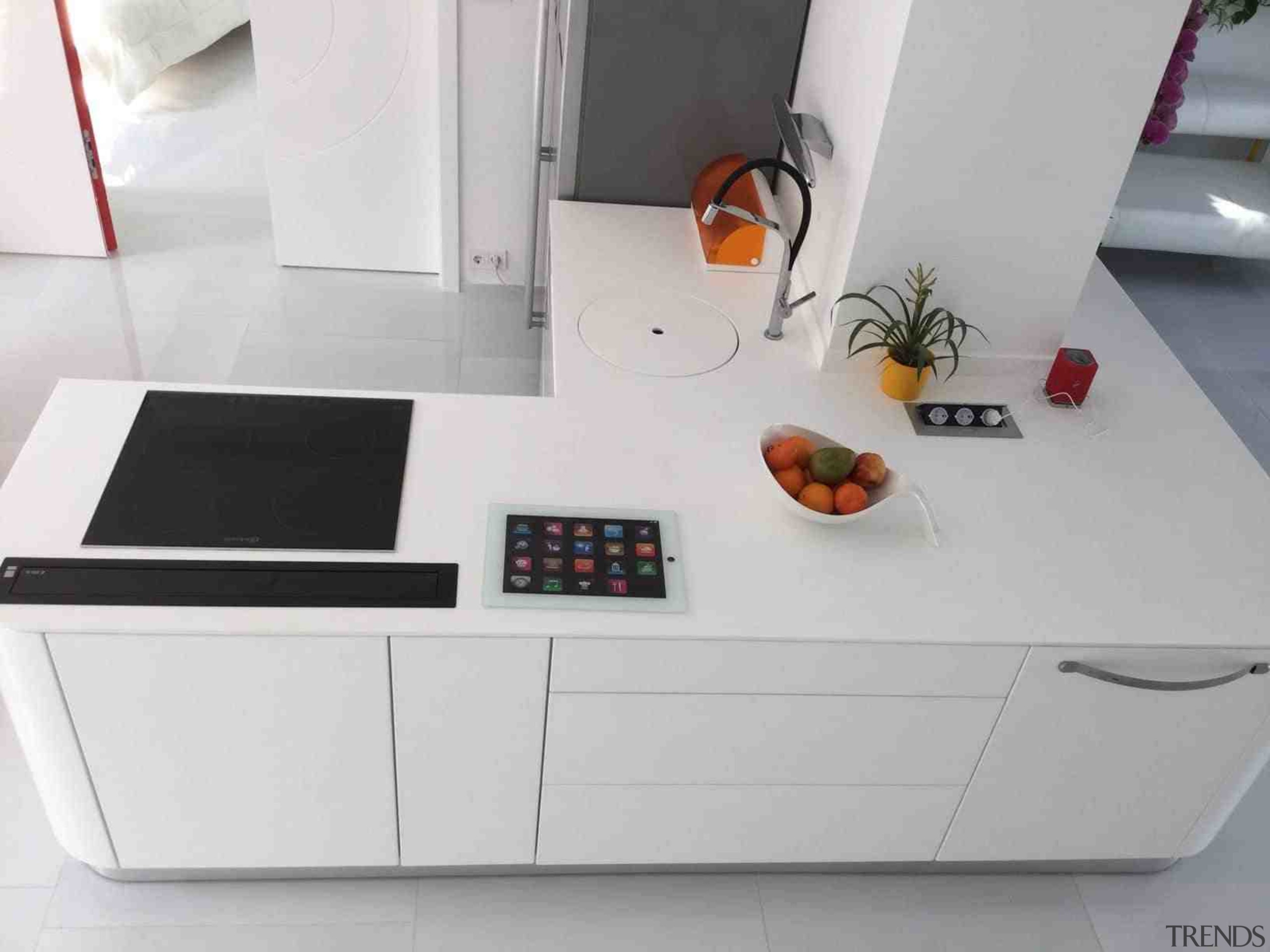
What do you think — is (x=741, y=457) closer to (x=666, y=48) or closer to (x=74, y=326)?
(x=666, y=48)

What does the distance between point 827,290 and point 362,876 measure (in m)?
1.45

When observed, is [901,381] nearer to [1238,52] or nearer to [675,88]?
[675,88]

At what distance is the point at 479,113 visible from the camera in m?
3.57

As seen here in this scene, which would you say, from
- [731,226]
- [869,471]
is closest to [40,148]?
[731,226]

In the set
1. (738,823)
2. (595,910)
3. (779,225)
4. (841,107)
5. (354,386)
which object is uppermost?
(841,107)

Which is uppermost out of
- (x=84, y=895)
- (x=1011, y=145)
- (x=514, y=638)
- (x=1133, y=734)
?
(x=1011, y=145)

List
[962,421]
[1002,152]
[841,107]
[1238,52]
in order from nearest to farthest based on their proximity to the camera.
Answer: [1002,152]
[962,421]
[841,107]
[1238,52]

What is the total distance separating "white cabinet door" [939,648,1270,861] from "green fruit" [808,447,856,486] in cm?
41

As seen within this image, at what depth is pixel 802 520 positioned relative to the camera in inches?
79.0

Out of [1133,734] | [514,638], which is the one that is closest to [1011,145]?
[1133,734]

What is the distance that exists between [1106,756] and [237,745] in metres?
1.46

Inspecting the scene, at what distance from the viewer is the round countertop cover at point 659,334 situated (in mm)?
2369

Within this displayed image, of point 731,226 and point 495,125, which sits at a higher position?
point 731,226

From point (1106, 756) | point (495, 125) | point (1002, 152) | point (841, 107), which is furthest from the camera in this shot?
point (495, 125)
